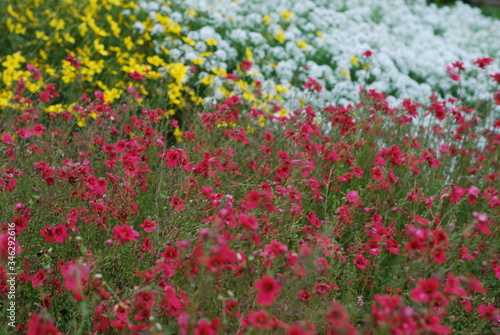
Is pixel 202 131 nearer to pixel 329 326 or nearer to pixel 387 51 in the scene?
pixel 329 326

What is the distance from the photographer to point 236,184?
261 cm

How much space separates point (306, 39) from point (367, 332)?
4984mm

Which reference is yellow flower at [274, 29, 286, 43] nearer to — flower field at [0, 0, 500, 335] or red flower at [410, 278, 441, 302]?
flower field at [0, 0, 500, 335]

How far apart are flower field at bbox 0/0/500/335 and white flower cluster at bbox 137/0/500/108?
34 millimetres

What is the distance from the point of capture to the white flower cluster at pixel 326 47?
5.18m

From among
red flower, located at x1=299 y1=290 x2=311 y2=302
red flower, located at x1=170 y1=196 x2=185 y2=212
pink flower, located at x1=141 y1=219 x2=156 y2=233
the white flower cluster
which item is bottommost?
the white flower cluster

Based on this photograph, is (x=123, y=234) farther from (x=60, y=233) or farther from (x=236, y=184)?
(x=236, y=184)

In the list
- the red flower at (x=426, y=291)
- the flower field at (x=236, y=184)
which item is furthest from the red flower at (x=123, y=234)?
the red flower at (x=426, y=291)

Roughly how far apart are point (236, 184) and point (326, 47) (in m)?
4.07

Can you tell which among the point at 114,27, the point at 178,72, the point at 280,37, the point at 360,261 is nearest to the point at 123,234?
the point at 360,261

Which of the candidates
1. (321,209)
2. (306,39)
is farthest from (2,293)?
(306,39)

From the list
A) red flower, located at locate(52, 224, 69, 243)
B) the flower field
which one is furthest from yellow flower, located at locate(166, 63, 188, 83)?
red flower, located at locate(52, 224, 69, 243)

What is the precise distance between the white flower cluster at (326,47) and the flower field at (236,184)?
0.11ft

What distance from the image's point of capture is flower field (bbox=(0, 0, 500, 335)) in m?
1.69
